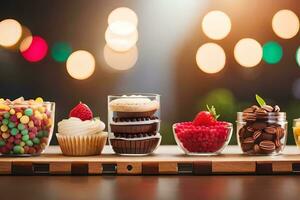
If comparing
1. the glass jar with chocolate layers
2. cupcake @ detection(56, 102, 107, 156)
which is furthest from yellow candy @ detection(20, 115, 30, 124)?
the glass jar with chocolate layers

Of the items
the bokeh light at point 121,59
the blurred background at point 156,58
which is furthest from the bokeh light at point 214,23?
the bokeh light at point 121,59

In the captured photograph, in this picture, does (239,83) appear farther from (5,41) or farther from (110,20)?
(5,41)

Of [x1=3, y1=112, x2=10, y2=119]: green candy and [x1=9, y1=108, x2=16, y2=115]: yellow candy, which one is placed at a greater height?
[x1=9, y1=108, x2=16, y2=115]: yellow candy

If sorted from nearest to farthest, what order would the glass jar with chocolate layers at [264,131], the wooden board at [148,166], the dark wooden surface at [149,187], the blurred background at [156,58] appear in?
the dark wooden surface at [149,187] → the wooden board at [148,166] → the glass jar with chocolate layers at [264,131] → the blurred background at [156,58]

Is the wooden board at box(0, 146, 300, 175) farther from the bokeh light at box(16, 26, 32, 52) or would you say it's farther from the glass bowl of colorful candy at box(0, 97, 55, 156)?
the bokeh light at box(16, 26, 32, 52)

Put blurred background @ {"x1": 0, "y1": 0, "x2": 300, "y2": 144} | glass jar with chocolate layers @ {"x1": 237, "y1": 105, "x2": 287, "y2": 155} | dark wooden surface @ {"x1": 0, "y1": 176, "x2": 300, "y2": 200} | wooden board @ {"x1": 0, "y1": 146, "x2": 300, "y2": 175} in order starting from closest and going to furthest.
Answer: dark wooden surface @ {"x1": 0, "y1": 176, "x2": 300, "y2": 200}, wooden board @ {"x1": 0, "y1": 146, "x2": 300, "y2": 175}, glass jar with chocolate layers @ {"x1": 237, "y1": 105, "x2": 287, "y2": 155}, blurred background @ {"x1": 0, "y1": 0, "x2": 300, "y2": 144}

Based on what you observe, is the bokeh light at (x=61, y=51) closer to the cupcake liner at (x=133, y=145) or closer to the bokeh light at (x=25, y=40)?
the bokeh light at (x=25, y=40)

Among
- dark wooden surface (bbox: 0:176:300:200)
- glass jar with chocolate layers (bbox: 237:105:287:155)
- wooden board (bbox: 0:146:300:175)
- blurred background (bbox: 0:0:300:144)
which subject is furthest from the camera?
blurred background (bbox: 0:0:300:144)
